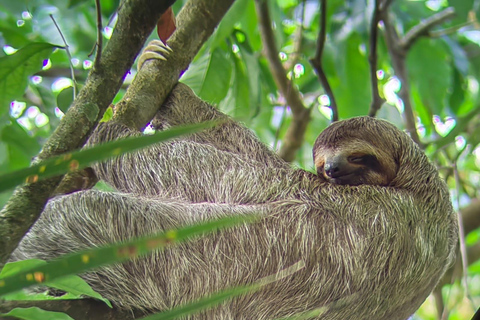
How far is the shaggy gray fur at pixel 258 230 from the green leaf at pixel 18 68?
70cm

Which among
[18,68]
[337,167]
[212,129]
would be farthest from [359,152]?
[18,68]

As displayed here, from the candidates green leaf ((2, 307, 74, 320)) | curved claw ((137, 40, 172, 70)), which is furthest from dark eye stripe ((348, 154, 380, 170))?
green leaf ((2, 307, 74, 320))

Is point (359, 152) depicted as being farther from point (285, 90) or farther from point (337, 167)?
point (285, 90)

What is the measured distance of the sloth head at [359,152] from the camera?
4695 millimetres

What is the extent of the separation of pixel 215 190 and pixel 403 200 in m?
1.53

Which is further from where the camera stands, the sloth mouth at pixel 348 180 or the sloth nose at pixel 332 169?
the sloth mouth at pixel 348 180

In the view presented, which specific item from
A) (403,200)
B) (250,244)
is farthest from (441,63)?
(250,244)

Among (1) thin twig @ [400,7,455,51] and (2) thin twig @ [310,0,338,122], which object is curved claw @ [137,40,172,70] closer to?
(2) thin twig @ [310,0,338,122]

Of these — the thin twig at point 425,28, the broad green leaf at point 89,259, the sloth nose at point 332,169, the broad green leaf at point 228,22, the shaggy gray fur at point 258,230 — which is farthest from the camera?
the thin twig at point 425,28

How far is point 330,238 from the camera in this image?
13.6 feet

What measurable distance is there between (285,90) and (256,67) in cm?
144

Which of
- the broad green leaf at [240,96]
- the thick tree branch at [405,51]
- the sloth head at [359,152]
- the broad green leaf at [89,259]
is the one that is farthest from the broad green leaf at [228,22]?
the broad green leaf at [89,259]

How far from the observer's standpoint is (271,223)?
13.7 ft

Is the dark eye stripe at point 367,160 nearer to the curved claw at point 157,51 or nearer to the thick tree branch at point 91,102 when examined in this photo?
the curved claw at point 157,51
